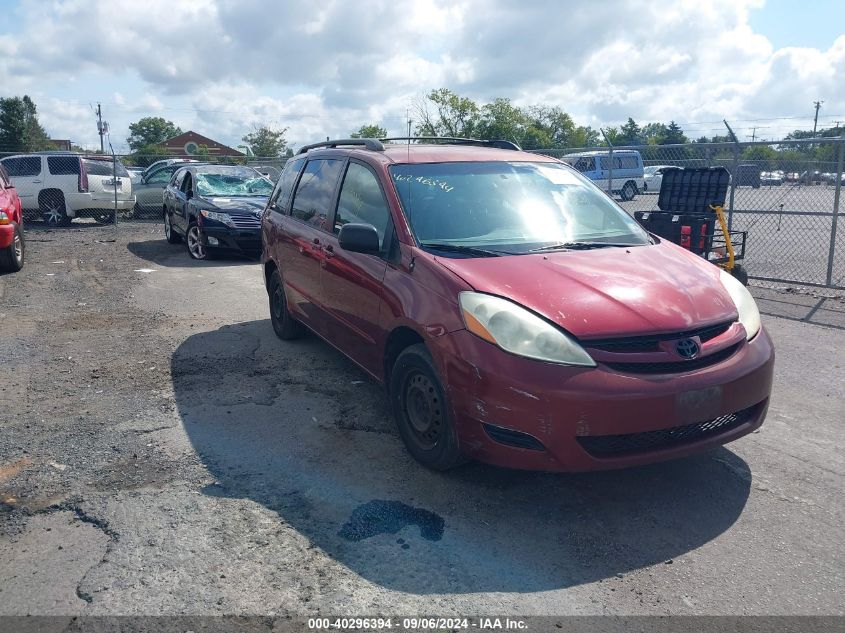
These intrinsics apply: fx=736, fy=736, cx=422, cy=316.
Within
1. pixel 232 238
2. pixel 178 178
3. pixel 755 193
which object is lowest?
pixel 232 238

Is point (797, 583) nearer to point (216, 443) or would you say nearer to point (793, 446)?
point (793, 446)

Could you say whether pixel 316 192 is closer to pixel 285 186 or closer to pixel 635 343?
pixel 285 186

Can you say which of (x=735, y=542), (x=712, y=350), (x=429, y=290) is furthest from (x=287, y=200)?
(x=735, y=542)

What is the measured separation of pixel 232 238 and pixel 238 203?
77cm

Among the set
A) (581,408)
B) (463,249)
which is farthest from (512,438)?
(463,249)

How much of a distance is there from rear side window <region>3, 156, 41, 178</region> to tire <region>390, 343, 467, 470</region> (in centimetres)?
1615

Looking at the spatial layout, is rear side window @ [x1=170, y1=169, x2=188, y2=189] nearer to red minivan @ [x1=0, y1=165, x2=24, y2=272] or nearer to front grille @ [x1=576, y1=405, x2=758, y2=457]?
red minivan @ [x1=0, y1=165, x2=24, y2=272]

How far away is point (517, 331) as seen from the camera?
140 inches

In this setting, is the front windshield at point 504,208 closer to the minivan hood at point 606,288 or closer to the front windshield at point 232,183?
the minivan hood at point 606,288

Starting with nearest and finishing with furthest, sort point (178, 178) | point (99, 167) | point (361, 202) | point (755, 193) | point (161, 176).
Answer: point (361, 202) < point (755, 193) < point (178, 178) < point (99, 167) < point (161, 176)

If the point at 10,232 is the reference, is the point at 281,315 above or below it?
below

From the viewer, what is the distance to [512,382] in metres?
3.45

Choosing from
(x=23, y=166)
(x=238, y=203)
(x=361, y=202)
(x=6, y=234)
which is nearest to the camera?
(x=361, y=202)

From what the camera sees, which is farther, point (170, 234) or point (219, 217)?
point (170, 234)
